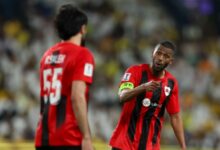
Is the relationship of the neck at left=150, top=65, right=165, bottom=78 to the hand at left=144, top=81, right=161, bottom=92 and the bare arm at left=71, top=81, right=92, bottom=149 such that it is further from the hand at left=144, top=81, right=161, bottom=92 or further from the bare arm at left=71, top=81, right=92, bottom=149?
the bare arm at left=71, top=81, right=92, bottom=149

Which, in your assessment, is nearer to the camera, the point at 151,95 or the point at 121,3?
the point at 151,95

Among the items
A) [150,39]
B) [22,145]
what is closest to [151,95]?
[22,145]

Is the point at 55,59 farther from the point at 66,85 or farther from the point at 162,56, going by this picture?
the point at 162,56

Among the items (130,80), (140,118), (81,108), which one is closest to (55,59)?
(81,108)

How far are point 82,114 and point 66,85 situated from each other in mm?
308

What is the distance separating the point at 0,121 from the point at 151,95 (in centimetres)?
754

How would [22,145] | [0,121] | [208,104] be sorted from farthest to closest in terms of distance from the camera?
1. [208,104]
2. [0,121]
3. [22,145]

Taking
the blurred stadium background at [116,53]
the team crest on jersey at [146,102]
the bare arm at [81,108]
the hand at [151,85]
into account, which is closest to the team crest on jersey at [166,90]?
the team crest on jersey at [146,102]

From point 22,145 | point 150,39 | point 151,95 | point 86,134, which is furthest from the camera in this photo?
point 150,39

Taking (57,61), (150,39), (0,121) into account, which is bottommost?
(0,121)

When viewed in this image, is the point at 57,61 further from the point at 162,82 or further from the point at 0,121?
the point at 0,121

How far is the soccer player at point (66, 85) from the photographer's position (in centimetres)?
640

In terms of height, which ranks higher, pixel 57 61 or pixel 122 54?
pixel 57 61

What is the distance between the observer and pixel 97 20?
733 inches
